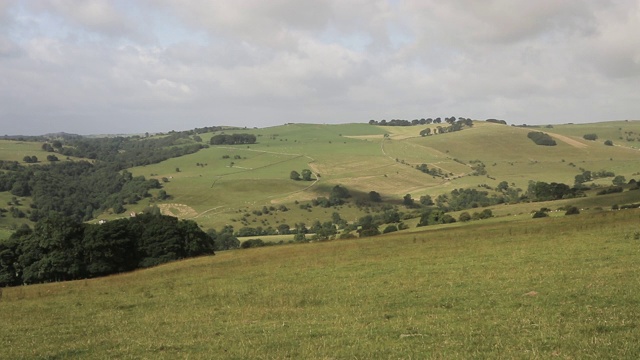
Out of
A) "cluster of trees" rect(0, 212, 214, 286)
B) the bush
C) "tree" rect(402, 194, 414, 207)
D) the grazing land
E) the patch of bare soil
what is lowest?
the patch of bare soil

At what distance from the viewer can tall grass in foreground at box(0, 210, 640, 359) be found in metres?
14.8

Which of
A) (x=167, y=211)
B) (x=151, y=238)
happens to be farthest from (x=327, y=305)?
(x=167, y=211)

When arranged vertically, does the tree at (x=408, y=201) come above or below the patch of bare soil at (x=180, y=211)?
above

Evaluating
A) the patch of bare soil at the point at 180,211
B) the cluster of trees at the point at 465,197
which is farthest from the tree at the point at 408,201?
the patch of bare soil at the point at 180,211

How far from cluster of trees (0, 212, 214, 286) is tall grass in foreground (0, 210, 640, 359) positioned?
58.6 ft

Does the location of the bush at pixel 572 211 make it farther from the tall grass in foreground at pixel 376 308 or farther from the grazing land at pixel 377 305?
the tall grass in foreground at pixel 376 308

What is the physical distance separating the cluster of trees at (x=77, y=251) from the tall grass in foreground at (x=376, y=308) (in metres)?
17.9

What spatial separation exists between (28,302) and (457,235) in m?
40.0

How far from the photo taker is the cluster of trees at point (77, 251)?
5972 cm

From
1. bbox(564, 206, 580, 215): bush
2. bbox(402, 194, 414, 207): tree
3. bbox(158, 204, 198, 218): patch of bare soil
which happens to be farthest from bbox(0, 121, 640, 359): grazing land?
bbox(158, 204, 198, 218): patch of bare soil

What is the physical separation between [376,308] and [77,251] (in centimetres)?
5067

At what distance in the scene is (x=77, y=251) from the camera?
2371 inches

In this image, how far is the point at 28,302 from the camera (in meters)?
34.3

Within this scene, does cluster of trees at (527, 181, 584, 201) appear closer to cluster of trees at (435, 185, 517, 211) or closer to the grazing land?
the grazing land
